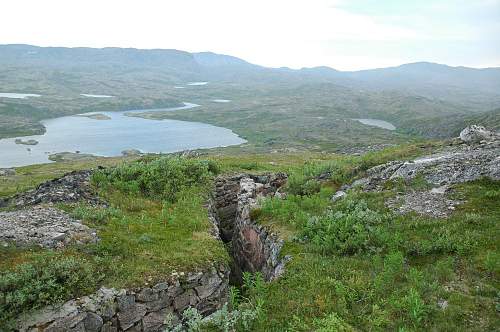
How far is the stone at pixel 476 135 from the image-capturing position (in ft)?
92.7

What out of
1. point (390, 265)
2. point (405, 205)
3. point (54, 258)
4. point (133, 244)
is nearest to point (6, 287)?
point (54, 258)

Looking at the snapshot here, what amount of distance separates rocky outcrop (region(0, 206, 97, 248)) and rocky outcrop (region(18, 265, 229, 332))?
3878 mm

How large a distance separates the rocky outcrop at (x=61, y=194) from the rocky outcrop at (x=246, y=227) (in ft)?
25.9

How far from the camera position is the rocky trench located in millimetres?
13625

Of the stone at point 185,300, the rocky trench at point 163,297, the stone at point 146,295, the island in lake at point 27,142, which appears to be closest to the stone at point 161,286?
the rocky trench at point 163,297

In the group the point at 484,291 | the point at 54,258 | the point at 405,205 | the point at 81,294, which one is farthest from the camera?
the point at 405,205

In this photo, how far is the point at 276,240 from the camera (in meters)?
19.1

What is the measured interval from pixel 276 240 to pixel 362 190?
7175 mm

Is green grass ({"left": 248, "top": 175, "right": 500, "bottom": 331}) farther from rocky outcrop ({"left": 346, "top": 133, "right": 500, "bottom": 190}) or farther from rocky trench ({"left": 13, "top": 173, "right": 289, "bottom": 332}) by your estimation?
rocky trench ({"left": 13, "top": 173, "right": 289, "bottom": 332})

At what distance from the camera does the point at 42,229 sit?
17.8 m

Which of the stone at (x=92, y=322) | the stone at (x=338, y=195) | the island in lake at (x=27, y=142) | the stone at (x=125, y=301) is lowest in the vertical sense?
the island in lake at (x=27, y=142)

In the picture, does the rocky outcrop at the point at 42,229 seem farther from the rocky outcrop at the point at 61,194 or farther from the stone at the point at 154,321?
the stone at the point at 154,321

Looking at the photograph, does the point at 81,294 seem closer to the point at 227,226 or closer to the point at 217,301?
the point at 217,301

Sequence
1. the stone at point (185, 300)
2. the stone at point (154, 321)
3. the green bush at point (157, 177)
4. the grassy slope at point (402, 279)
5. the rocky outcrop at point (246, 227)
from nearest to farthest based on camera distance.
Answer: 1. the grassy slope at point (402, 279)
2. the stone at point (154, 321)
3. the stone at point (185, 300)
4. the rocky outcrop at point (246, 227)
5. the green bush at point (157, 177)
